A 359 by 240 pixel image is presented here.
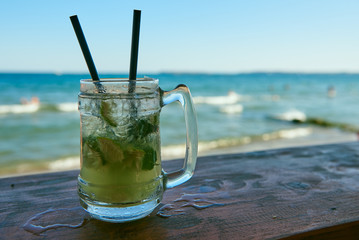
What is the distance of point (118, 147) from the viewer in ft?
2.20

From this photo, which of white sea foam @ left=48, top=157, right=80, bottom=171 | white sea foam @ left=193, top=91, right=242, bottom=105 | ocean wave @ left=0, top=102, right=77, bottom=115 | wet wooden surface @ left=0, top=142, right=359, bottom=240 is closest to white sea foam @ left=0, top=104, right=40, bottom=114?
ocean wave @ left=0, top=102, right=77, bottom=115

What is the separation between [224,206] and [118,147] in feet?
1.04

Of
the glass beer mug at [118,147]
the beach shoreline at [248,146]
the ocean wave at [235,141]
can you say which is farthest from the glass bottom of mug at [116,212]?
the ocean wave at [235,141]

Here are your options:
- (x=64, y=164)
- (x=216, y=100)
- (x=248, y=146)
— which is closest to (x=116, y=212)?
(x=64, y=164)

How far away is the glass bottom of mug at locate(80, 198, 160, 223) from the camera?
0.69m

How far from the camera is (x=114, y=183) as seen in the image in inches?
26.5

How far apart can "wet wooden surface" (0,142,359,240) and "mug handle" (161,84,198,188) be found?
0.26 feet

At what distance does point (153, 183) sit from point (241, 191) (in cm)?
30

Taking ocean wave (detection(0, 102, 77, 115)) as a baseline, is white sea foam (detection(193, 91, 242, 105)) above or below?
above

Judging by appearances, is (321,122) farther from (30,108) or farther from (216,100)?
(30,108)

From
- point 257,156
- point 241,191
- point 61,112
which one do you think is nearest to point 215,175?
point 241,191

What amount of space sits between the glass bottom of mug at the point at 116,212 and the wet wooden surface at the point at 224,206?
0.05 feet

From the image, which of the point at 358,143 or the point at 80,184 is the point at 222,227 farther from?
the point at 358,143

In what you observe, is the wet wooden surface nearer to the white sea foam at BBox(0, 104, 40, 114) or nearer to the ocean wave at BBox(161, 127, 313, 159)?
the ocean wave at BBox(161, 127, 313, 159)
